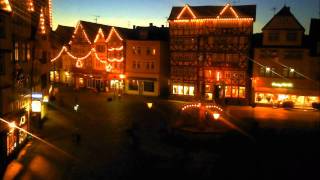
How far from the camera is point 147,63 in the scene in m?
51.2

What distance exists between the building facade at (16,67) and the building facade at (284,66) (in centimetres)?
2547

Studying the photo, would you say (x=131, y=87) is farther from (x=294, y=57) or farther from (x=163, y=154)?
(x=163, y=154)

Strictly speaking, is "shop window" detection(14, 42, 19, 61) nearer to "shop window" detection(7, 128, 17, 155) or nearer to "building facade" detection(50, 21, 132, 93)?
"shop window" detection(7, 128, 17, 155)

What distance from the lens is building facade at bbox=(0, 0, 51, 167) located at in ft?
62.3

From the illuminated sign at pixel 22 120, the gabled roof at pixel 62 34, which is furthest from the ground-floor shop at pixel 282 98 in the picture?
the gabled roof at pixel 62 34

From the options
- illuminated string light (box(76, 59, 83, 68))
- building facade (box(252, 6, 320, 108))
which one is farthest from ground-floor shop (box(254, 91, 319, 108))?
illuminated string light (box(76, 59, 83, 68))

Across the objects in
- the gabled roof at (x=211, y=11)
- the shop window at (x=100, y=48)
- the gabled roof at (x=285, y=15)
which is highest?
the gabled roof at (x=211, y=11)

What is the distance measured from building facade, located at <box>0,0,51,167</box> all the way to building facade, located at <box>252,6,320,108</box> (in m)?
25.5

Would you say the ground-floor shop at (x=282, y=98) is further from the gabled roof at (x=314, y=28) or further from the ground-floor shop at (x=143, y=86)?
the ground-floor shop at (x=143, y=86)

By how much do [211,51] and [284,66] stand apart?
9.08 metres

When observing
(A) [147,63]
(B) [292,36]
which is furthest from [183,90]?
(B) [292,36]

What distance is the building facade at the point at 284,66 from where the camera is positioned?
40.7m

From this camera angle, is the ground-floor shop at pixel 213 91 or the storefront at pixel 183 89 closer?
the ground-floor shop at pixel 213 91

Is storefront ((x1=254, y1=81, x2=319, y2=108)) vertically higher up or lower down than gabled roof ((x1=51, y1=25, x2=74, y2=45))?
lower down
